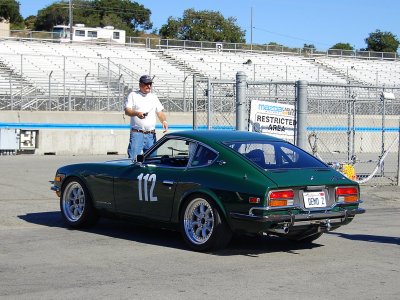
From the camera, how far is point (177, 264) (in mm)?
7957

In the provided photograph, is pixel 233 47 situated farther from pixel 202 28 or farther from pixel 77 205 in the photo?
pixel 77 205

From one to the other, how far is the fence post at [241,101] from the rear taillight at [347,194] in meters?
5.55

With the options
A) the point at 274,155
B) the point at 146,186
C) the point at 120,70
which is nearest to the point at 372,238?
the point at 274,155

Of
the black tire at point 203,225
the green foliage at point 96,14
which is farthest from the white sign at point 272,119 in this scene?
the green foliage at point 96,14

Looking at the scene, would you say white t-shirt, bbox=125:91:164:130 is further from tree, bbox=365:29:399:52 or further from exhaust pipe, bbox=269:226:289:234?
tree, bbox=365:29:399:52

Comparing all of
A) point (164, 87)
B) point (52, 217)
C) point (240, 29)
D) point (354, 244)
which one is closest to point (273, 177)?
point (354, 244)

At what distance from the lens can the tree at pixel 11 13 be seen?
82.1 metres

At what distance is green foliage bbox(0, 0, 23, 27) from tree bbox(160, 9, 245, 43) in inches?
630

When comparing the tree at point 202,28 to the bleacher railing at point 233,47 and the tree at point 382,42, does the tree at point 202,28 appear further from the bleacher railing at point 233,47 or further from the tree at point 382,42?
the bleacher railing at point 233,47

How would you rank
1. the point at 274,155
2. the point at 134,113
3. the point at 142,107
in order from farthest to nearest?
the point at 142,107 → the point at 134,113 → the point at 274,155

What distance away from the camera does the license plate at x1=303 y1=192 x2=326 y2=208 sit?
8406 mm

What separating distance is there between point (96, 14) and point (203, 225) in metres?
88.5

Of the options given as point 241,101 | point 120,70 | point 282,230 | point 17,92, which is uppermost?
point 120,70

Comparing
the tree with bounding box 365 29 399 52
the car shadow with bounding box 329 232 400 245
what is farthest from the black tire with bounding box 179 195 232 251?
the tree with bounding box 365 29 399 52
